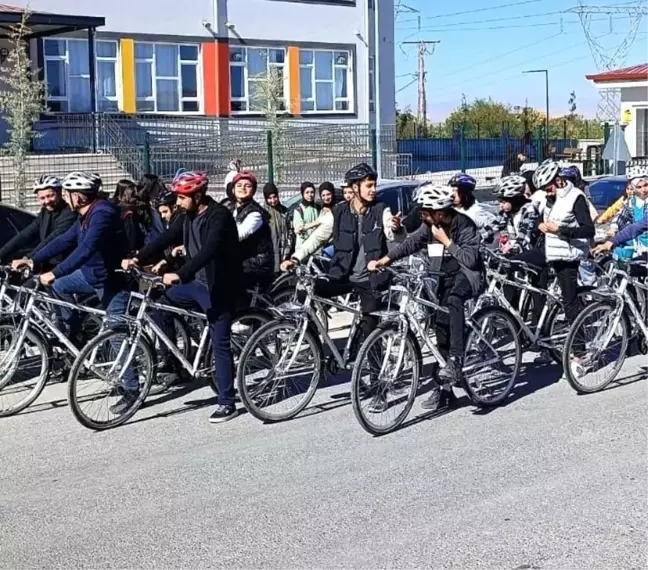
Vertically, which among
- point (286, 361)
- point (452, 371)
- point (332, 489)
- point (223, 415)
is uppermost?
point (286, 361)

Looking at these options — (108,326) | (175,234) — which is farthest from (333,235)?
(108,326)

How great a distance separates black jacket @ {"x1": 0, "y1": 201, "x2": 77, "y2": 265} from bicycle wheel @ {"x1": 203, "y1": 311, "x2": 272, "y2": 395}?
1726mm

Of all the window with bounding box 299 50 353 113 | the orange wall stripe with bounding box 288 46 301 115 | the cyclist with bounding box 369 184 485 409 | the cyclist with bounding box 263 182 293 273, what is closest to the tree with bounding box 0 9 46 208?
the cyclist with bounding box 263 182 293 273

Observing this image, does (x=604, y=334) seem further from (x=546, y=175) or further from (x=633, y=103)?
(x=633, y=103)

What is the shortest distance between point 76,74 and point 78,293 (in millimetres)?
22546

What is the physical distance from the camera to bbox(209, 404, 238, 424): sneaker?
842 centimetres

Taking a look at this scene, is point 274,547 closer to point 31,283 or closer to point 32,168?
point 31,283

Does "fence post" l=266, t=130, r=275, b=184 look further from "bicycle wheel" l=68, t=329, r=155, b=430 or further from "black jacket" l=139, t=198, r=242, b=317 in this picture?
"bicycle wheel" l=68, t=329, r=155, b=430

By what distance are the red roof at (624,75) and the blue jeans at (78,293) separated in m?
30.7

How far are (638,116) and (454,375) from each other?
30.9 metres

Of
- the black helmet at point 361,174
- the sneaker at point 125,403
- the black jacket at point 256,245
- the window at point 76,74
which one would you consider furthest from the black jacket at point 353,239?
the window at point 76,74

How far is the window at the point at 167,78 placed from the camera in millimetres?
32312

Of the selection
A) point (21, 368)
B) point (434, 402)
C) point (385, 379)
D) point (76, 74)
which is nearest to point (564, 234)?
point (434, 402)

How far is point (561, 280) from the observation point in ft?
33.2
